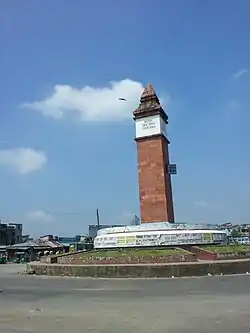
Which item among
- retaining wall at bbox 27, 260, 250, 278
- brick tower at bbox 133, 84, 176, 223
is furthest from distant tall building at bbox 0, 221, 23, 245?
retaining wall at bbox 27, 260, 250, 278

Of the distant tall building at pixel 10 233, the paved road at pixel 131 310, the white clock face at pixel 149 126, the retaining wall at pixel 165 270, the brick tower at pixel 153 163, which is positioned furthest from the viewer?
the distant tall building at pixel 10 233

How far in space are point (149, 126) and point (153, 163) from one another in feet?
9.07

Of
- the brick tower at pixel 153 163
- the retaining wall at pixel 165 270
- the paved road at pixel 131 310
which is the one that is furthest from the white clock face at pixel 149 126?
the paved road at pixel 131 310

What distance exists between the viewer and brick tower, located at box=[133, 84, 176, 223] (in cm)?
2942

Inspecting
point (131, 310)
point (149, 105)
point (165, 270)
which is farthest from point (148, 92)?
point (131, 310)

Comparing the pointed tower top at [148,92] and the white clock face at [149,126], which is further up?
the pointed tower top at [148,92]

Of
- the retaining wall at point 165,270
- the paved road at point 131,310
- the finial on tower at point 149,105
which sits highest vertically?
the finial on tower at point 149,105

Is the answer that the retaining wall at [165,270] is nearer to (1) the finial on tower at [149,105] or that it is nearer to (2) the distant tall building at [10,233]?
(1) the finial on tower at [149,105]

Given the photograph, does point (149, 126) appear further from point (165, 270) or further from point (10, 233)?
point (10, 233)

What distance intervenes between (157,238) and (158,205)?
396 cm

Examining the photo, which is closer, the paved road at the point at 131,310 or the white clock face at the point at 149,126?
the paved road at the point at 131,310

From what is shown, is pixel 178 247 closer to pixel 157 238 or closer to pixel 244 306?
pixel 157 238

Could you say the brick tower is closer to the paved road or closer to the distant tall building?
the paved road

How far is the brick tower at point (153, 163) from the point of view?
2942cm
